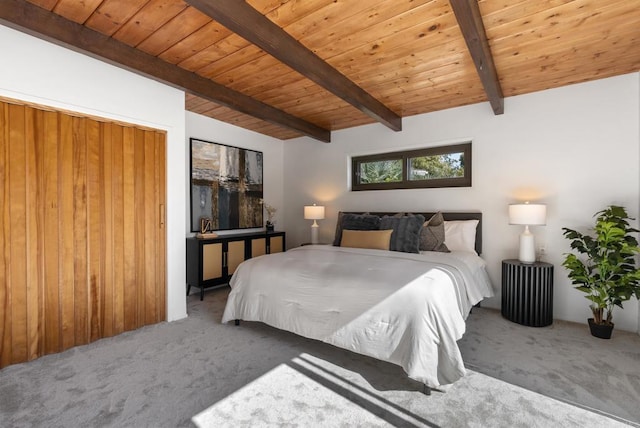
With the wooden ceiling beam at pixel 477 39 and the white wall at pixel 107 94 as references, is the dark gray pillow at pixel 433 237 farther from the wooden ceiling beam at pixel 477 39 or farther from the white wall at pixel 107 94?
the white wall at pixel 107 94

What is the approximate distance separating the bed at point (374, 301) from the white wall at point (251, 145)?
198cm

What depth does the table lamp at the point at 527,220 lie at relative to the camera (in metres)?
2.94

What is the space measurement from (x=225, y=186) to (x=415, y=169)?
2.80 m

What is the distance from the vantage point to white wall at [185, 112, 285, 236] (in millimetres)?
4113

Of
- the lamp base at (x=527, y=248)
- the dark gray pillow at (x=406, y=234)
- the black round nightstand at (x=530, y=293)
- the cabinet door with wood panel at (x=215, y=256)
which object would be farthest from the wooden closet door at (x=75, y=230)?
the lamp base at (x=527, y=248)

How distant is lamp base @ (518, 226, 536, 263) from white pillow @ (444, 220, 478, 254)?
486 mm

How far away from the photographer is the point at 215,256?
388cm

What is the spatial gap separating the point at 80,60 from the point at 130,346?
7.89 ft

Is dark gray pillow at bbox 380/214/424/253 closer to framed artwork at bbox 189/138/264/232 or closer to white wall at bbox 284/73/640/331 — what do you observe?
Result: white wall at bbox 284/73/640/331

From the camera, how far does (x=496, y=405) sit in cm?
173

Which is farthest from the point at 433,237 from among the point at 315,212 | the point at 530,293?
the point at 315,212

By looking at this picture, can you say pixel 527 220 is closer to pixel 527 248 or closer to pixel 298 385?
pixel 527 248

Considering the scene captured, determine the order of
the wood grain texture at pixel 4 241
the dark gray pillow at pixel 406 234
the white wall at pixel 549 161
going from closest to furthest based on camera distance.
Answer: the wood grain texture at pixel 4 241
the white wall at pixel 549 161
the dark gray pillow at pixel 406 234

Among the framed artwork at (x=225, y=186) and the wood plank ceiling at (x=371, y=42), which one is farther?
the framed artwork at (x=225, y=186)
